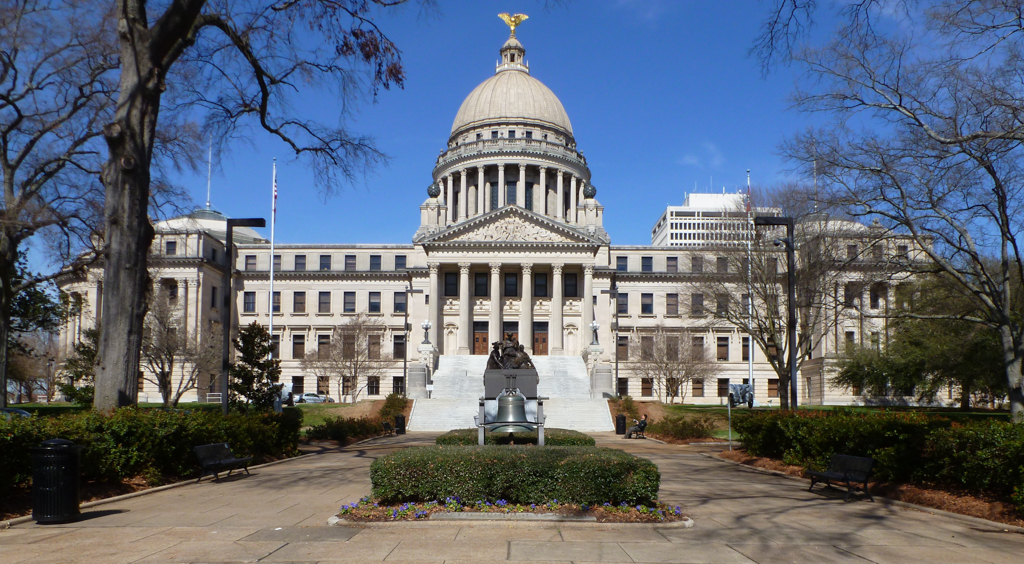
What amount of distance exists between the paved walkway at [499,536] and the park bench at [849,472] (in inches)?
16.4

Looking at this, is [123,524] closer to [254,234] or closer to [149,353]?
[149,353]

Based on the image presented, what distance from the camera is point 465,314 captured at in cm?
6362

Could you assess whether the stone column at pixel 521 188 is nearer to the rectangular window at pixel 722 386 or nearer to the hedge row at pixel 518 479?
the rectangular window at pixel 722 386

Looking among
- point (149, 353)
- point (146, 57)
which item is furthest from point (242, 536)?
point (149, 353)

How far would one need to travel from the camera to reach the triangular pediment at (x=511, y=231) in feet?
212

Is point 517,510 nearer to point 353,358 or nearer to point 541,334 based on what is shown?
point 541,334

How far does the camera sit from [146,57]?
16.7 meters

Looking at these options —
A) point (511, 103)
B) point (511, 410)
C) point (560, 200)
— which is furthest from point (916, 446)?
point (511, 103)

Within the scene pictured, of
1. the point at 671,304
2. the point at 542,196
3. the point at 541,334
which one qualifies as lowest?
the point at 541,334

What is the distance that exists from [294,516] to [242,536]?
162cm

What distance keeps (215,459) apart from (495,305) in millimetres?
50121

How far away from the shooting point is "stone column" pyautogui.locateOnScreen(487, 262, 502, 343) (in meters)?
65.0

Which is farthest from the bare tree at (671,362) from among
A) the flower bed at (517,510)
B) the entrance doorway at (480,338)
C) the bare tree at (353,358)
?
the flower bed at (517,510)

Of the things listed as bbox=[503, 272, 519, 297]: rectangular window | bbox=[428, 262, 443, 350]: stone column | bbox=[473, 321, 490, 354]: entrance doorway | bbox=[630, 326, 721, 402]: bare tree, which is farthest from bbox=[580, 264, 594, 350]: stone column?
bbox=[428, 262, 443, 350]: stone column
